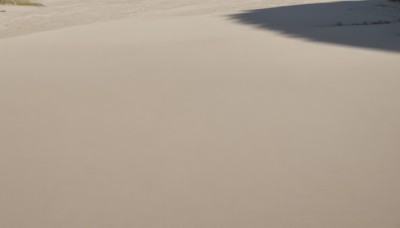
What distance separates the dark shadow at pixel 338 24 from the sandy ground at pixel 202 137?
0.80ft

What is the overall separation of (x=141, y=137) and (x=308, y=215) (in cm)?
70

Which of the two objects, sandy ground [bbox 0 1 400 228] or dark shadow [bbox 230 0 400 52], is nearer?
sandy ground [bbox 0 1 400 228]

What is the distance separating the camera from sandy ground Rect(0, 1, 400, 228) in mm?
1117

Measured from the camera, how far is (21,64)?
9.11 ft

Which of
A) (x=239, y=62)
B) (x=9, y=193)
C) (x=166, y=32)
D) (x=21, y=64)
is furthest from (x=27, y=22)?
(x=9, y=193)

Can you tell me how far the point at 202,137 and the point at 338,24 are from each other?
10.7 ft

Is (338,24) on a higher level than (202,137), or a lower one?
higher

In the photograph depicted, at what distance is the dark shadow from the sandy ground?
0.80 feet

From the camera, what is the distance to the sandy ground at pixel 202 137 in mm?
1117

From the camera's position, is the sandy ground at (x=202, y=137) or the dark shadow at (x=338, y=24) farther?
the dark shadow at (x=338, y=24)

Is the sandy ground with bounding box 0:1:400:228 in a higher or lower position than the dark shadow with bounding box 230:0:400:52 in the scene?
lower

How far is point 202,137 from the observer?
158 centimetres

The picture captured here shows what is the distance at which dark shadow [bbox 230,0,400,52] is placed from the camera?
3.37 metres

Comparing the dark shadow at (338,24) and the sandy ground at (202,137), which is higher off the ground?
the dark shadow at (338,24)
